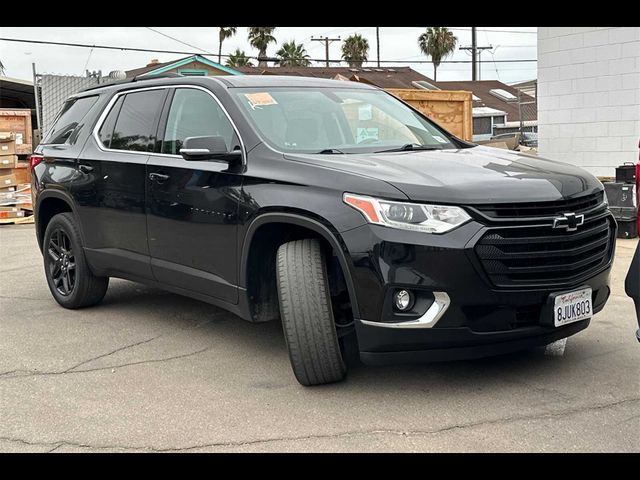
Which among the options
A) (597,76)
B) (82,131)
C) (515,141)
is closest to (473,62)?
(515,141)

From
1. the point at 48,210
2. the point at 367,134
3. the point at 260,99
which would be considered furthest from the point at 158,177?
the point at 48,210

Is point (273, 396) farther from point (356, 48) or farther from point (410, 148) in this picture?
point (356, 48)

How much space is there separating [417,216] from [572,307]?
1012mm

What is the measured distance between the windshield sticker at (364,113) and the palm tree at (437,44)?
5330 centimetres

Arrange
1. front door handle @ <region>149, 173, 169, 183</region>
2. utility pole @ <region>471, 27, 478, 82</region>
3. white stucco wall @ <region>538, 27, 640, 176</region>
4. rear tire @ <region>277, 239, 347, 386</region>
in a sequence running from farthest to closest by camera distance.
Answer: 1. utility pole @ <region>471, 27, 478, 82</region>
2. white stucco wall @ <region>538, 27, 640, 176</region>
3. front door handle @ <region>149, 173, 169, 183</region>
4. rear tire @ <region>277, 239, 347, 386</region>

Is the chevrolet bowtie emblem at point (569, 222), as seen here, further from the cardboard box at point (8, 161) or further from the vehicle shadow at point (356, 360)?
the cardboard box at point (8, 161)

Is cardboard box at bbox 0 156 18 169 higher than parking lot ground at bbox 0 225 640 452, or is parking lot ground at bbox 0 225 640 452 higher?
cardboard box at bbox 0 156 18 169

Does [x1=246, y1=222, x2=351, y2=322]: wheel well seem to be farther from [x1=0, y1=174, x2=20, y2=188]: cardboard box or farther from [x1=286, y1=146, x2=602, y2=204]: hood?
[x1=0, y1=174, x2=20, y2=188]: cardboard box

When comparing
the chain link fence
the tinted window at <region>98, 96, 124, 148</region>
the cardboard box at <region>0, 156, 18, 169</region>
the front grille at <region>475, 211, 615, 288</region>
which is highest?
the chain link fence

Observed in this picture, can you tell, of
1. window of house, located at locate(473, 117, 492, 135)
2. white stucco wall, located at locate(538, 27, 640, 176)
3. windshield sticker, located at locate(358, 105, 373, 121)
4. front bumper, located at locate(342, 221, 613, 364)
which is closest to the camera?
front bumper, located at locate(342, 221, 613, 364)

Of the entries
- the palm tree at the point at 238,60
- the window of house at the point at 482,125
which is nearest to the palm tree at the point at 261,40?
the palm tree at the point at 238,60

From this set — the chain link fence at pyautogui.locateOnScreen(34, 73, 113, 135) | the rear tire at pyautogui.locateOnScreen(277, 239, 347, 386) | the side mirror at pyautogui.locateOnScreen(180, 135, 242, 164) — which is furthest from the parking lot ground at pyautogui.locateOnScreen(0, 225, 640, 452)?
the chain link fence at pyautogui.locateOnScreen(34, 73, 113, 135)

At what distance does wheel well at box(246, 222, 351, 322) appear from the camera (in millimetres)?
4109

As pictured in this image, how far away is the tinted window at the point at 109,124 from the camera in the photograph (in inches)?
227
